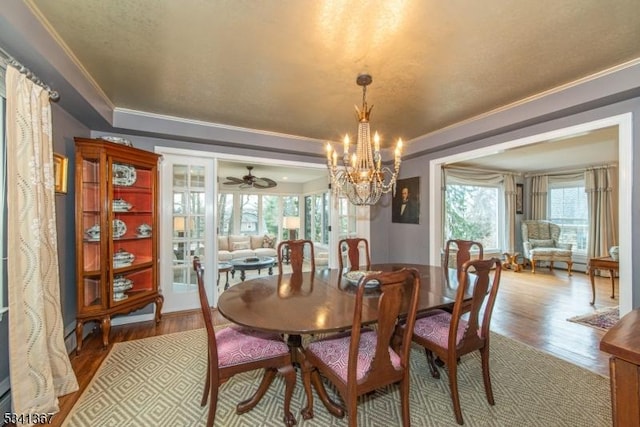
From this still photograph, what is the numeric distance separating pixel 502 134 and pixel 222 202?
20.8ft

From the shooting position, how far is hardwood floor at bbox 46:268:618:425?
2.38 meters

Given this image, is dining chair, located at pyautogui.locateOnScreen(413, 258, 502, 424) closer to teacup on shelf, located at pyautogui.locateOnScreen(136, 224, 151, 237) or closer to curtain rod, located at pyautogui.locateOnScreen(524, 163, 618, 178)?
teacup on shelf, located at pyautogui.locateOnScreen(136, 224, 151, 237)

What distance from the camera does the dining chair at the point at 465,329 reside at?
169cm

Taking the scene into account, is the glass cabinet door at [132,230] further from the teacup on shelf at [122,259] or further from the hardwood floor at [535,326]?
the hardwood floor at [535,326]

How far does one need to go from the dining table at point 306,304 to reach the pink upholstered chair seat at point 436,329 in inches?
6.1

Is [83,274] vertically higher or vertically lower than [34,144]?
lower

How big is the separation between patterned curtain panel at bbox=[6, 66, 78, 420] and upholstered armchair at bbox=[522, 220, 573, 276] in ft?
24.8

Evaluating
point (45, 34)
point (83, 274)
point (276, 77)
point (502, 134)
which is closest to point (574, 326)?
point (502, 134)

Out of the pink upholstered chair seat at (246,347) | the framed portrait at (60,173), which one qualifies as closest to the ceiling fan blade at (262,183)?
the framed portrait at (60,173)

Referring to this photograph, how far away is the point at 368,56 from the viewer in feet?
6.57

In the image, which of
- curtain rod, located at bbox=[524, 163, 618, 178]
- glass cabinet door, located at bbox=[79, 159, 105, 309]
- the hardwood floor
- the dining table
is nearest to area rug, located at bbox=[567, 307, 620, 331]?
the hardwood floor

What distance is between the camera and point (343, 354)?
5.24 ft

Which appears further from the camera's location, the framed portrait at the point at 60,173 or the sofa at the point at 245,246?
the sofa at the point at 245,246

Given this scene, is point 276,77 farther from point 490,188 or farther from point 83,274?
point 490,188
